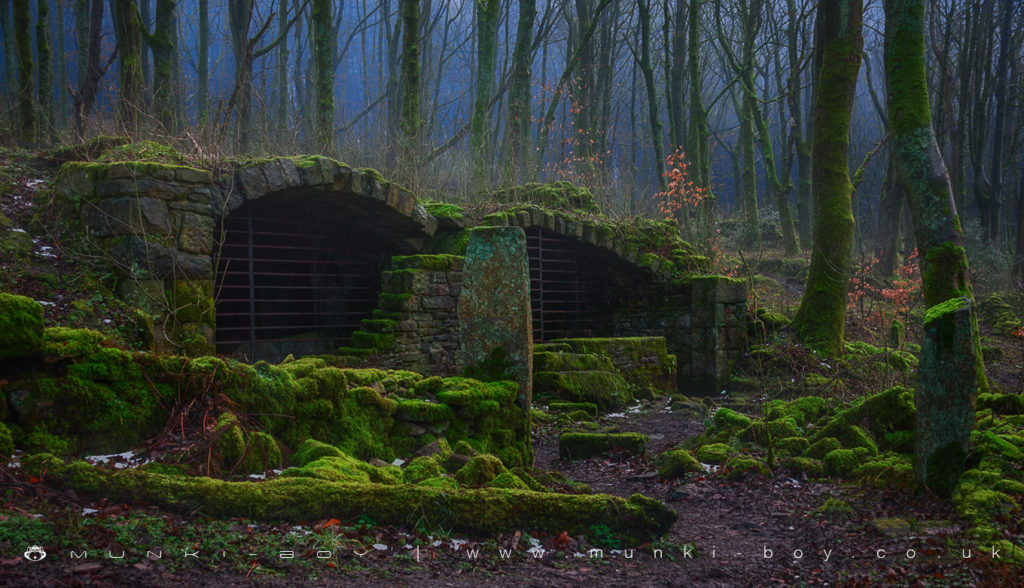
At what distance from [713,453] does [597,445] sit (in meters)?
1.11

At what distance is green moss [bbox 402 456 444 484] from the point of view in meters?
4.18

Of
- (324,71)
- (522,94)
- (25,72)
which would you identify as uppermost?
(522,94)

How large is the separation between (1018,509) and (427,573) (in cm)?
327

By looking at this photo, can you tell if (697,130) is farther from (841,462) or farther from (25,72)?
(25,72)

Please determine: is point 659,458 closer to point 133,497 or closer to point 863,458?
point 863,458

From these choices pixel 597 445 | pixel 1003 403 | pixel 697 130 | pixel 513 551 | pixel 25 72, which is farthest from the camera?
pixel 697 130

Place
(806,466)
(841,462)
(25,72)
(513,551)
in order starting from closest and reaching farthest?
1. (513,551)
2. (841,462)
3. (806,466)
4. (25,72)

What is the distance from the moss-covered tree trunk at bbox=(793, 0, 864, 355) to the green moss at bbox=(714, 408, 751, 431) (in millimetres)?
3809

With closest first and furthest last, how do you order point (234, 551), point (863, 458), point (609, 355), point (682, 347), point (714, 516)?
1. point (234, 551)
2. point (714, 516)
3. point (863, 458)
4. point (609, 355)
5. point (682, 347)

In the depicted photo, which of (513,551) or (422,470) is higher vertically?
(422,470)

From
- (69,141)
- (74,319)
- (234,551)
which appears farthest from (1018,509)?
(69,141)

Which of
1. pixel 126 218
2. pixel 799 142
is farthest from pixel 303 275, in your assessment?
pixel 799 142

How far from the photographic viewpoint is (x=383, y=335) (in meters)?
8.69

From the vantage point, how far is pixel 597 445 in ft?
21.2
